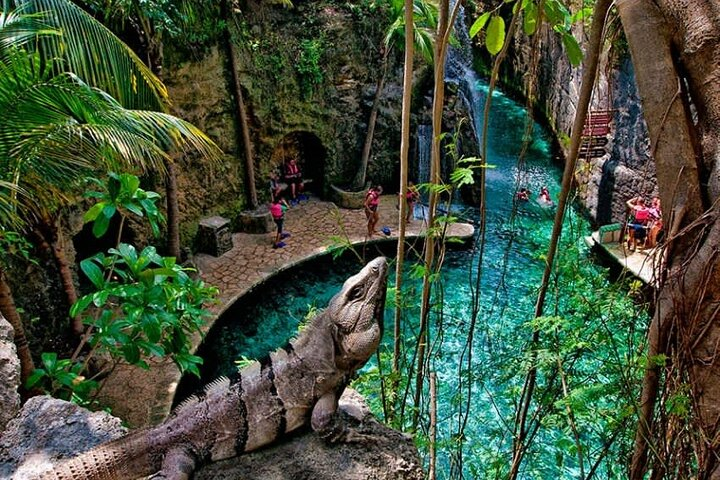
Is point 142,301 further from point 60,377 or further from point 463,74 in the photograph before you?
point 463,74

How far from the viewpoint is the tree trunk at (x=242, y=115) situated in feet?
35.9

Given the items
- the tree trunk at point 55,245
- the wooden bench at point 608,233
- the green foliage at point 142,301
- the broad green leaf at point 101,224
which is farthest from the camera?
the wooden bench at point 608,233

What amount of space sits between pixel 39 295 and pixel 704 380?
7.79 meters

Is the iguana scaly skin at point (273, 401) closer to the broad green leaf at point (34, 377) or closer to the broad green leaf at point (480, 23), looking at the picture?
the broad green leaf at point (480, 23)

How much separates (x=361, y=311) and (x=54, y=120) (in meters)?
2.78

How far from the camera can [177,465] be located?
2773 mm

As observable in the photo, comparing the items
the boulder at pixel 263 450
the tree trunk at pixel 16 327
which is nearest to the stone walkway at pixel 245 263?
the tree trunk at pixel 16 327

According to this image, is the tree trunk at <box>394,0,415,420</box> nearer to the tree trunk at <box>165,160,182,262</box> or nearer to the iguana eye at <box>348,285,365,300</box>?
the iguana eye at <box>348,285,365,300</box>

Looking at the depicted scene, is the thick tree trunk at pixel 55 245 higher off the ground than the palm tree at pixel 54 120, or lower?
lower

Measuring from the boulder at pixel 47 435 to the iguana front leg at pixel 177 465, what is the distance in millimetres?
681

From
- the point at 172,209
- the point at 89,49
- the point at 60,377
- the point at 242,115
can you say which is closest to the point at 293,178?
the point at 242,115

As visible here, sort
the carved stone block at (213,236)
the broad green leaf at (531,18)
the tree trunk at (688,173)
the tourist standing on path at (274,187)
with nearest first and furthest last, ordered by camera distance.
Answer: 1. the tree trunk at (688,173)
2. the broad green leaf at (531,18)
3. the carved stone block at (213,236)
4. the tourist standing on path at (274,187)

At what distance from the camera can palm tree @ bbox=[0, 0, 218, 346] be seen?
387 centimetres

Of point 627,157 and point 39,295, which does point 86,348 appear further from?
point 627,157
